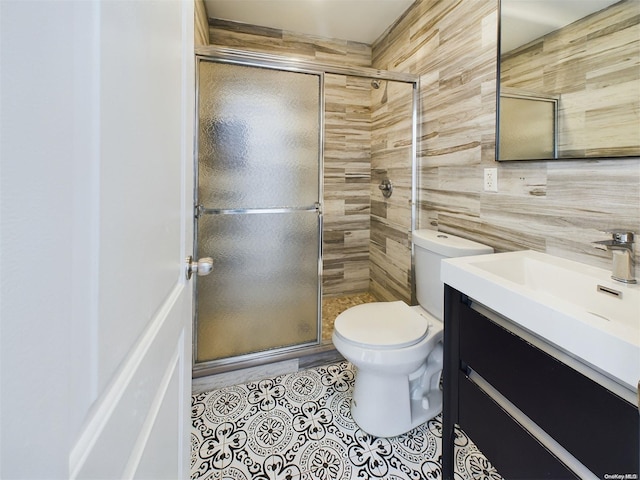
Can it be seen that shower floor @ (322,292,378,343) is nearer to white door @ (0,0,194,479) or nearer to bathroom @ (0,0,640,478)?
bathroom @ (0,0,640,478)

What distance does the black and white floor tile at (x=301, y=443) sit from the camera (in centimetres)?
127

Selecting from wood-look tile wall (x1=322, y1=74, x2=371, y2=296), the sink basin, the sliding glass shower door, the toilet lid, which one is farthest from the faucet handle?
wood-look tile wall (x1=322, y1=74, x2=371, y2=296)

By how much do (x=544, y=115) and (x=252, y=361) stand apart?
1.91 meters

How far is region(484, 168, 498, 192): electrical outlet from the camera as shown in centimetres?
149

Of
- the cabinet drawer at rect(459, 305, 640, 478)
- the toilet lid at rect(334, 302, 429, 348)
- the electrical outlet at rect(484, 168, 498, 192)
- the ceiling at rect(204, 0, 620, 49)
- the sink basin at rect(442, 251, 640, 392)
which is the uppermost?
the ceiling at rect(204, 0, 620, 49)

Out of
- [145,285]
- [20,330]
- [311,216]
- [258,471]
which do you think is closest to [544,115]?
[311,216]

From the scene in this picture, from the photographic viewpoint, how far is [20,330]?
0.22 m

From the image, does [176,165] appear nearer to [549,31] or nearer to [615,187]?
[615,187]

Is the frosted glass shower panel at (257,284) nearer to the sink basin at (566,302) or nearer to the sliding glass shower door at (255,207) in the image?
the sliding glass shower door at (255,207)

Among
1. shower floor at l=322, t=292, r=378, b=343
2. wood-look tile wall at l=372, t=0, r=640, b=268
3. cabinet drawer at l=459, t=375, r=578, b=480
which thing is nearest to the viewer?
cabinet drawer at l=459, t=375, r=578, b=480

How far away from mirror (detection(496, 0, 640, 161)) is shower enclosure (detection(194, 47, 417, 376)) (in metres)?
0.78

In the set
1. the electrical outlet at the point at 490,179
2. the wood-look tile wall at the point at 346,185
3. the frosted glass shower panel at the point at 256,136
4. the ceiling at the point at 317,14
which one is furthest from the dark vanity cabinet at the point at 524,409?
the ceiling at the point at 317,14

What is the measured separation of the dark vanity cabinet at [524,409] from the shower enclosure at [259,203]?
3.34 ft

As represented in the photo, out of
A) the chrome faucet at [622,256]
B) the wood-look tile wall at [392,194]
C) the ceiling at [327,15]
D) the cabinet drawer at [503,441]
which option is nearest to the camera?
the cabinet drawer at [503,441]
